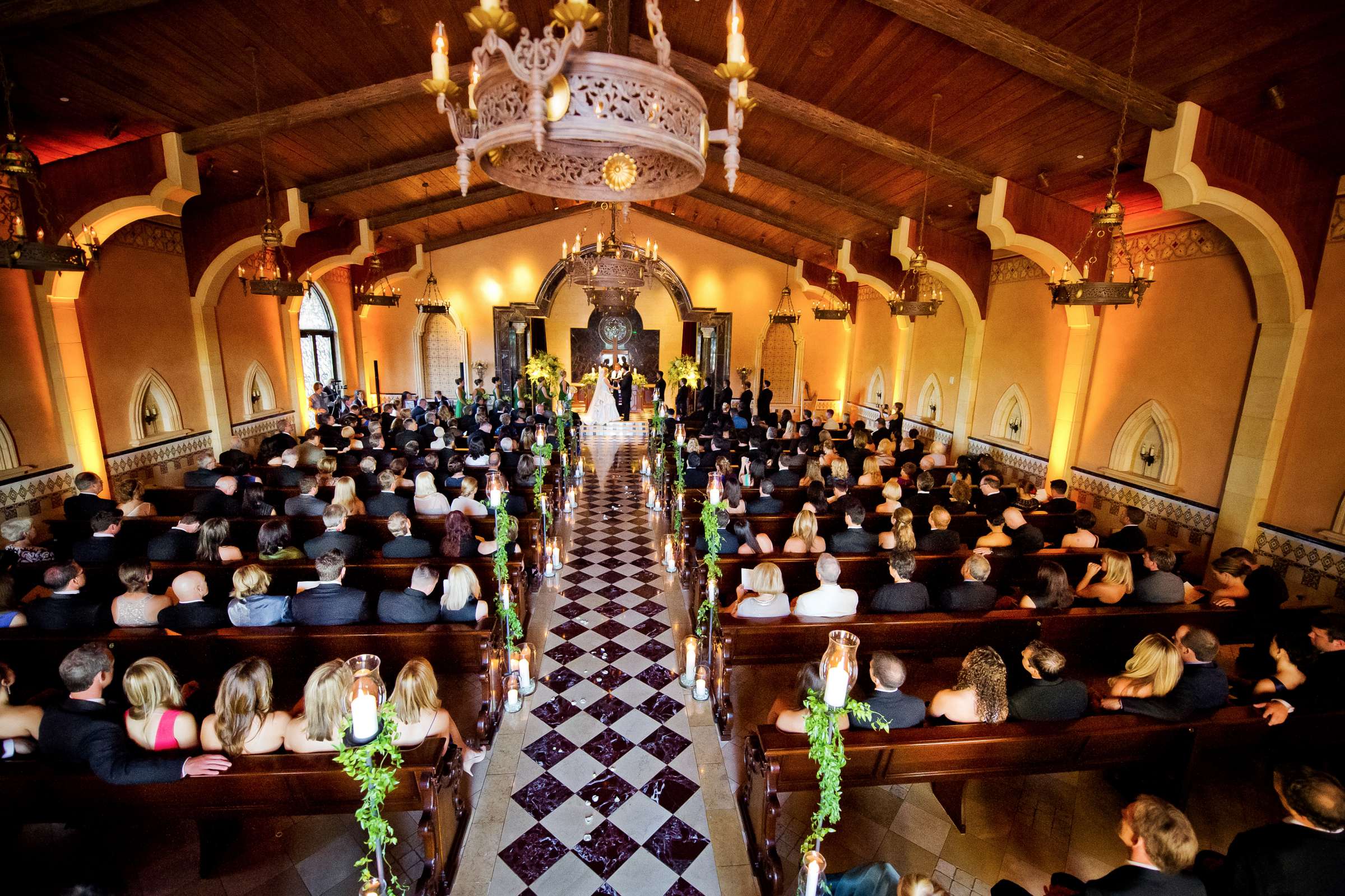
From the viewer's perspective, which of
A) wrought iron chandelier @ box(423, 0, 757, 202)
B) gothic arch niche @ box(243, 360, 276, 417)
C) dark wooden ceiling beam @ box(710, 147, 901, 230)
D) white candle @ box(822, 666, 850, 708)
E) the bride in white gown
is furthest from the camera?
the bride in white gown

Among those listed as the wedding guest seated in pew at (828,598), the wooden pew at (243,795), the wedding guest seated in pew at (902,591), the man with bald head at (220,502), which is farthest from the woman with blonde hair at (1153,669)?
the man with bald head at (220,502)

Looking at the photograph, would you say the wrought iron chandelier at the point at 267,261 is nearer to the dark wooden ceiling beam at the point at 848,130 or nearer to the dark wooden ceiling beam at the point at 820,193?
the dark wooden ceiling beam at the point at 848,130

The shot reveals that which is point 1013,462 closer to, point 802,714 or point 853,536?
point 853,536

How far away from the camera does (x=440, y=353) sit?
17172 mm

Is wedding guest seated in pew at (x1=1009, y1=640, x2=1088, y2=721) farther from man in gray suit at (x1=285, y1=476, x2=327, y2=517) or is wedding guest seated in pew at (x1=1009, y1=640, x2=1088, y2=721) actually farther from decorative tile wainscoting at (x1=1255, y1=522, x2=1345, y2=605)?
man in gray suit at (x1=285, y1=476, x2=327, y2=517)

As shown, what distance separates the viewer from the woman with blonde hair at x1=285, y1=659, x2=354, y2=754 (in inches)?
113

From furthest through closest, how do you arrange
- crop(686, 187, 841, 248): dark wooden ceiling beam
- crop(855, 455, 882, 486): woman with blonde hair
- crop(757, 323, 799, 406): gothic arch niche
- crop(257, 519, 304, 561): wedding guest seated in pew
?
crop(757, 323, 799, 406): gothic arch niche
crop(686, 187, 841, 248): dark wooden ceiling beam
crop(855, 455, 882, 486): woman with blonde hair
crop(257, 519, 304, 561): wedding guest seated in pew

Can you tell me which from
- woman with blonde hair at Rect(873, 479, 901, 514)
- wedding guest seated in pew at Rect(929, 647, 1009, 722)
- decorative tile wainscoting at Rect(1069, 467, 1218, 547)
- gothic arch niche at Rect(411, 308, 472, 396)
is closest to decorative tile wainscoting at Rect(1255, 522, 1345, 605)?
decorative tile wainscoting at Rect(1069, 467, 1218, 547)

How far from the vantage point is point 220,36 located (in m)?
5.29

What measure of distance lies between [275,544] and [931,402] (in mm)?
11528

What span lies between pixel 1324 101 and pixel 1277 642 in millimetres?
4084

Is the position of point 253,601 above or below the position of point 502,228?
below

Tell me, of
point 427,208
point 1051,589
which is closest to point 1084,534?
point 1051,589

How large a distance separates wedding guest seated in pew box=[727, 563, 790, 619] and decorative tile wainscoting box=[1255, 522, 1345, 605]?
17.0 ft
